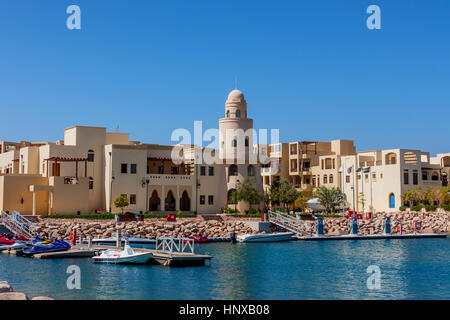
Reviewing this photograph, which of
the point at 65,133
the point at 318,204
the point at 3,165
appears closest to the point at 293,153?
the point at 318,204

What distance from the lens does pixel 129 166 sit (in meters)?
56.6

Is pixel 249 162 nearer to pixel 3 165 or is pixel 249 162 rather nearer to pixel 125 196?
pixel 125 196

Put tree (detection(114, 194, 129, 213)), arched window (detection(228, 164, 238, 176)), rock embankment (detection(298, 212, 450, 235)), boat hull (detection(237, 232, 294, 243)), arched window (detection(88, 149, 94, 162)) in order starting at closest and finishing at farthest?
1. boat hull (detection(237, 232, 294, 243))
2. tree (detection(114, 194, 129, 213))
3. rock embankment (detection(298, 212, 450, 235))
4. arched window (detection(88, 149, 94, 162))
5. arched window (detection(228, 164, 238, 176))

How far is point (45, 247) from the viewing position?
35.7 meters

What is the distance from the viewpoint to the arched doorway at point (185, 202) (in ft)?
201

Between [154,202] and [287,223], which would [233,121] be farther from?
[287,223]

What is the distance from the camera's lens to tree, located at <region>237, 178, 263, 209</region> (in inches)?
2298

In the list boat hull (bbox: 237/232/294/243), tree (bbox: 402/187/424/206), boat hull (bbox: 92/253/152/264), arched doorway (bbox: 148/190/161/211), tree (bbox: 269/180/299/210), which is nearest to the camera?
boat hull (bbox: 92/253/152/264)

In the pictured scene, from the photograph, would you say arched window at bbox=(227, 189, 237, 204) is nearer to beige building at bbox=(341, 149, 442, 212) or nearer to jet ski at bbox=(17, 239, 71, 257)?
beige building at bbox=(341, 149, 442, 212)

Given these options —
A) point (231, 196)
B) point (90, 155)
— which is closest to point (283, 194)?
point (231, 196)

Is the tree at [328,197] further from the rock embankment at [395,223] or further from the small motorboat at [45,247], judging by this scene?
the small motorboat at [45,247]

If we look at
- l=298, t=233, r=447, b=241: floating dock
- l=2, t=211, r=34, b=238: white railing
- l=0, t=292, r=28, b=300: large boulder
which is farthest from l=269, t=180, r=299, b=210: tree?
l=0, t=292, r=28, b=300: large boulder

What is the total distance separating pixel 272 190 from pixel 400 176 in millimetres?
14980

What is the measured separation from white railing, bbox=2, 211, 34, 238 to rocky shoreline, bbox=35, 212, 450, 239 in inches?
29.6
